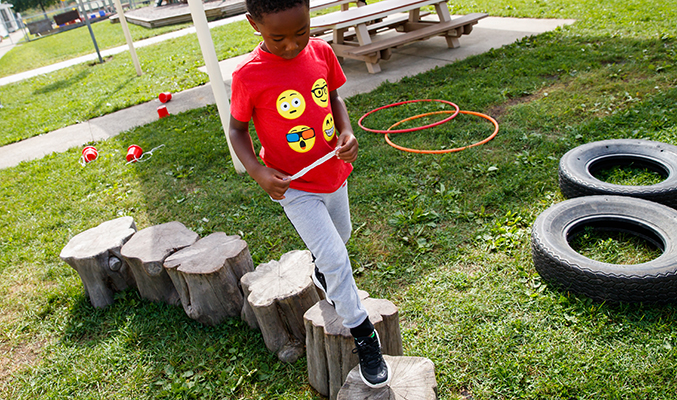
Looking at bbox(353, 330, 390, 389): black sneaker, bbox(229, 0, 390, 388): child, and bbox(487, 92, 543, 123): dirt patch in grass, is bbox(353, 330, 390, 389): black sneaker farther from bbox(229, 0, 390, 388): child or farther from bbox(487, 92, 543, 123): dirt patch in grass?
bbox(487, 92, 543, 123): dirt patch in grass

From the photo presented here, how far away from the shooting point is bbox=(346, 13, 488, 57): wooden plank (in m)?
6.97

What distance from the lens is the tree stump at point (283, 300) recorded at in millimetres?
2461

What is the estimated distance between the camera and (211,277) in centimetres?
269

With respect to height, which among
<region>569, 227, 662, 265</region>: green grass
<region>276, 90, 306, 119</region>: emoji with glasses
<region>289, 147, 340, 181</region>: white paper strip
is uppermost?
<region>276, 90, 306, 119</region>: emoji with glasses

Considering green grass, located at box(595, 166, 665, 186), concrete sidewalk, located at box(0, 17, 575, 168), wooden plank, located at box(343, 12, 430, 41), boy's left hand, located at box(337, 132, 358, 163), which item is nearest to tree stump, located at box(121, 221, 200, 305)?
boy's left hand, located at box(337, 132, 358, 163)

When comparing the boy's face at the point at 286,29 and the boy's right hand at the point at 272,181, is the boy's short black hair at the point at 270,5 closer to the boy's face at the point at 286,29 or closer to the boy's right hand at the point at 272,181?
the boy's face at the point at 286,29

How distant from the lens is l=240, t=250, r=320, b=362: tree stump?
2.46 metres

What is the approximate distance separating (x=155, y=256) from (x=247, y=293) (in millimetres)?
735

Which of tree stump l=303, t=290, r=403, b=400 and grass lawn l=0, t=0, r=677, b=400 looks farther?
grass lawn l=0, t=0, r=677, b=400

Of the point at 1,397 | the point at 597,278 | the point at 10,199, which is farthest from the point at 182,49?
the point at 597,278

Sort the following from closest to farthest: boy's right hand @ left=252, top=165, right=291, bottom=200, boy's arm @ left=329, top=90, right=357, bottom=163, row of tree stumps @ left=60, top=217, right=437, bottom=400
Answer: boy's right hand @ left=252, top=165, right=291, bottom=200 → boy's arm @ left=329, top=90, right=357, bottom=163 → row of tree stumps @ left=60, top=217, right=437, bottom=400

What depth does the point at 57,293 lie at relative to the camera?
3.35 m

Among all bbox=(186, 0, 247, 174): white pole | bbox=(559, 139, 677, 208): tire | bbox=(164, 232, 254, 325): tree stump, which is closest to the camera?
bbox=(164, 232, 254, 325): tree stump

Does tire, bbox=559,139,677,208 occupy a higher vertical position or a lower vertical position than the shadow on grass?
lower
